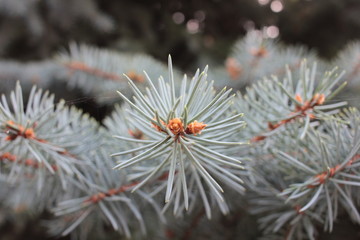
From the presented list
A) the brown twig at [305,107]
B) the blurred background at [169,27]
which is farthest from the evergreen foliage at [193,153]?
the blurred background at [169,27]

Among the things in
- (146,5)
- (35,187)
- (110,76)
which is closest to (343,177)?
(35,187)

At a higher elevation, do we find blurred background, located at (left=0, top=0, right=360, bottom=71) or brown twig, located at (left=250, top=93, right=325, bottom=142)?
blurred background, located at (left=0, top=0, right=360, bottom=71)

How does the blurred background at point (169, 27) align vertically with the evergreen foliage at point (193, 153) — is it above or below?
above

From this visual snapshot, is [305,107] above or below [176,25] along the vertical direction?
below

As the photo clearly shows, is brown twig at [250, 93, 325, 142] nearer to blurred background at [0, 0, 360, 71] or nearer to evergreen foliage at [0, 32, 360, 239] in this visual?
evergreen foliage at [0, 32, 360, 239]

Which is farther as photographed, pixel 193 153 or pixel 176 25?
pixel 176 25

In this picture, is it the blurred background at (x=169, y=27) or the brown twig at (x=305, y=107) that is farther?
the blurred background at (x=169, y=27)

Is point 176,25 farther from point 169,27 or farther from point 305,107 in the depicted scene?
point 305,107

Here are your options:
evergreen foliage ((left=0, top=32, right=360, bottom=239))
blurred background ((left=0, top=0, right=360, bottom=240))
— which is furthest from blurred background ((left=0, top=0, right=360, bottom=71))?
evergreen foliage ((left=0, top=32, right=360, bottom=239))

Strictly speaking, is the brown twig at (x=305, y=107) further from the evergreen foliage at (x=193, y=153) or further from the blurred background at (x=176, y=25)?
the blurred background at (x=176, y=25)

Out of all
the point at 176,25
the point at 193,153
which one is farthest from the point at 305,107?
the point at 176,25

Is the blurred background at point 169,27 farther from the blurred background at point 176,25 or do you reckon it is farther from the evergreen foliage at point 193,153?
the evergreen foliage at point 193,153

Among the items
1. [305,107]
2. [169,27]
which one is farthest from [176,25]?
[305,107]
